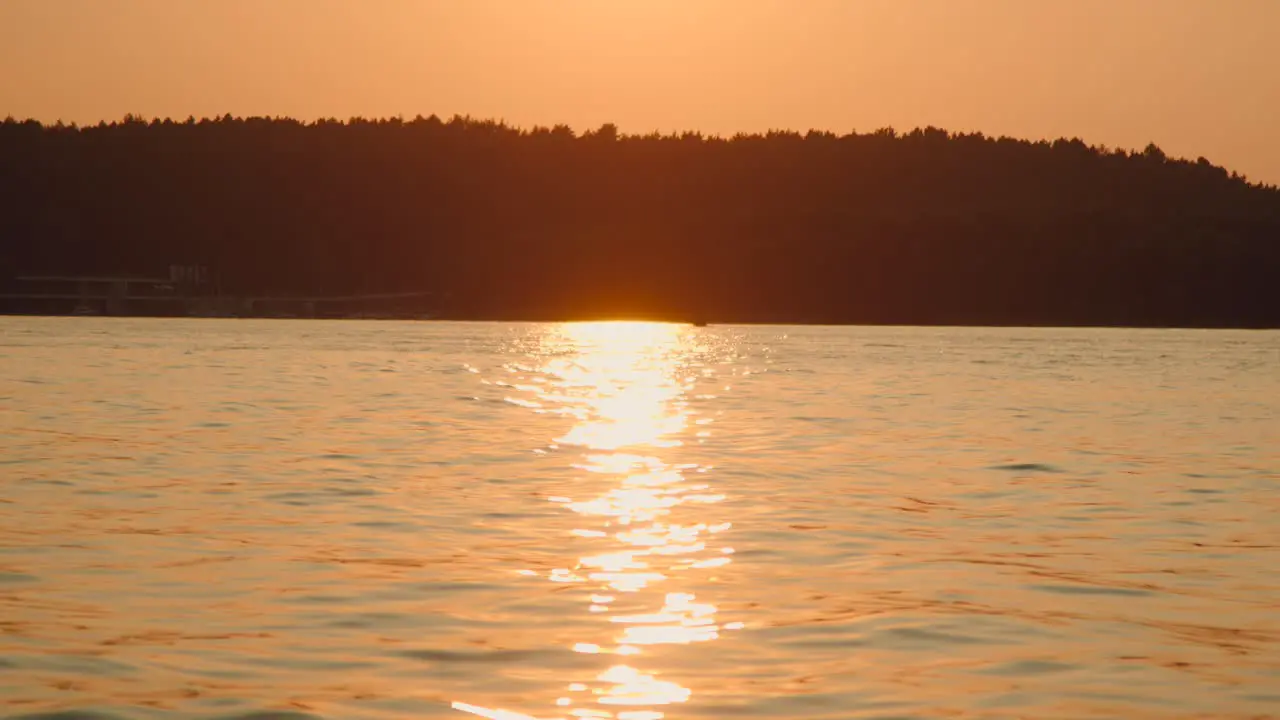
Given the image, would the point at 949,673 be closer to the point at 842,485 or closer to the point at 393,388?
the point at 842,485

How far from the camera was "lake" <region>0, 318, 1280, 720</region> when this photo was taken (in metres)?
11.7

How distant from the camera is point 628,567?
55.4ft

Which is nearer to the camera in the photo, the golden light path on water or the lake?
the golden light path on water

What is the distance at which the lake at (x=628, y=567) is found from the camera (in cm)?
1174

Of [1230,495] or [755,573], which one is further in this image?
[1230,495]

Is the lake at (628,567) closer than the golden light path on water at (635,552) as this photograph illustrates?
No

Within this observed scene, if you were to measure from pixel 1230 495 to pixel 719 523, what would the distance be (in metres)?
7.91

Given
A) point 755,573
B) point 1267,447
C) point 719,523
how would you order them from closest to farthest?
1. point 755,573
2. point 719,523
3. point 1267,447

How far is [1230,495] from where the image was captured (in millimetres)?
24016

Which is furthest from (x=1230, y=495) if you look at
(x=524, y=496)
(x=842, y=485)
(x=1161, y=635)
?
(x=1161, y=635)

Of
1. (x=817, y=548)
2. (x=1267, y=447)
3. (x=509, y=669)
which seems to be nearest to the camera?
(x=509, y=669)

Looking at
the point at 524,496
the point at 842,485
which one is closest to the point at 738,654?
the point at 524,496

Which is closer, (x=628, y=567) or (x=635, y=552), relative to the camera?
(x=628, y=567)

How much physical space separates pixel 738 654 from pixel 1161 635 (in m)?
3.47
